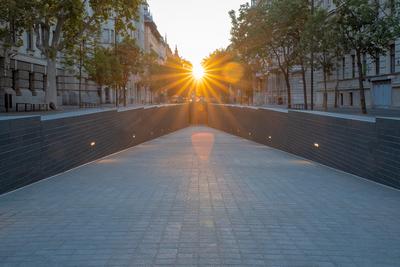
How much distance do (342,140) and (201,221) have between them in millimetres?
5975

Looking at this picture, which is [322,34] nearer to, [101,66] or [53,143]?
[101,66]

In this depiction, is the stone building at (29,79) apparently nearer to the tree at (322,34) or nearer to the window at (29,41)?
the window at (29,41)

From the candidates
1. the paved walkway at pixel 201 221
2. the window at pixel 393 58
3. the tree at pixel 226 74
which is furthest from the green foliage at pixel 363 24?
the tree at pixel 226 74

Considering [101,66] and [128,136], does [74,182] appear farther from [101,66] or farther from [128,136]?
[101,66]

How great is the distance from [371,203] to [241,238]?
284 centimetres

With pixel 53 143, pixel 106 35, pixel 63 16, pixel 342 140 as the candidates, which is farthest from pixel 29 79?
pixel 342 140

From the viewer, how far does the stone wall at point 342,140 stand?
9.04m

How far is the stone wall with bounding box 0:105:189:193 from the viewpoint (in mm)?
8531

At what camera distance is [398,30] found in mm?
23250

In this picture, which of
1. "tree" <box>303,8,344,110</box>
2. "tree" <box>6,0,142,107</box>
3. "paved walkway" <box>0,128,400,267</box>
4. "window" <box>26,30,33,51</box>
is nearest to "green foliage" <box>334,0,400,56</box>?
"tree" <box>303,8,344,110</box>

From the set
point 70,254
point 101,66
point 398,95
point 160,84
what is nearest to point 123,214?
point 70,254

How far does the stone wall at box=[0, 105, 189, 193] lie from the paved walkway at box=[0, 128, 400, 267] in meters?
0.33

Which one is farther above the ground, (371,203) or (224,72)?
(224,72)

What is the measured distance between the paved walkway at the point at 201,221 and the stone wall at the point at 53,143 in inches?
12.8
